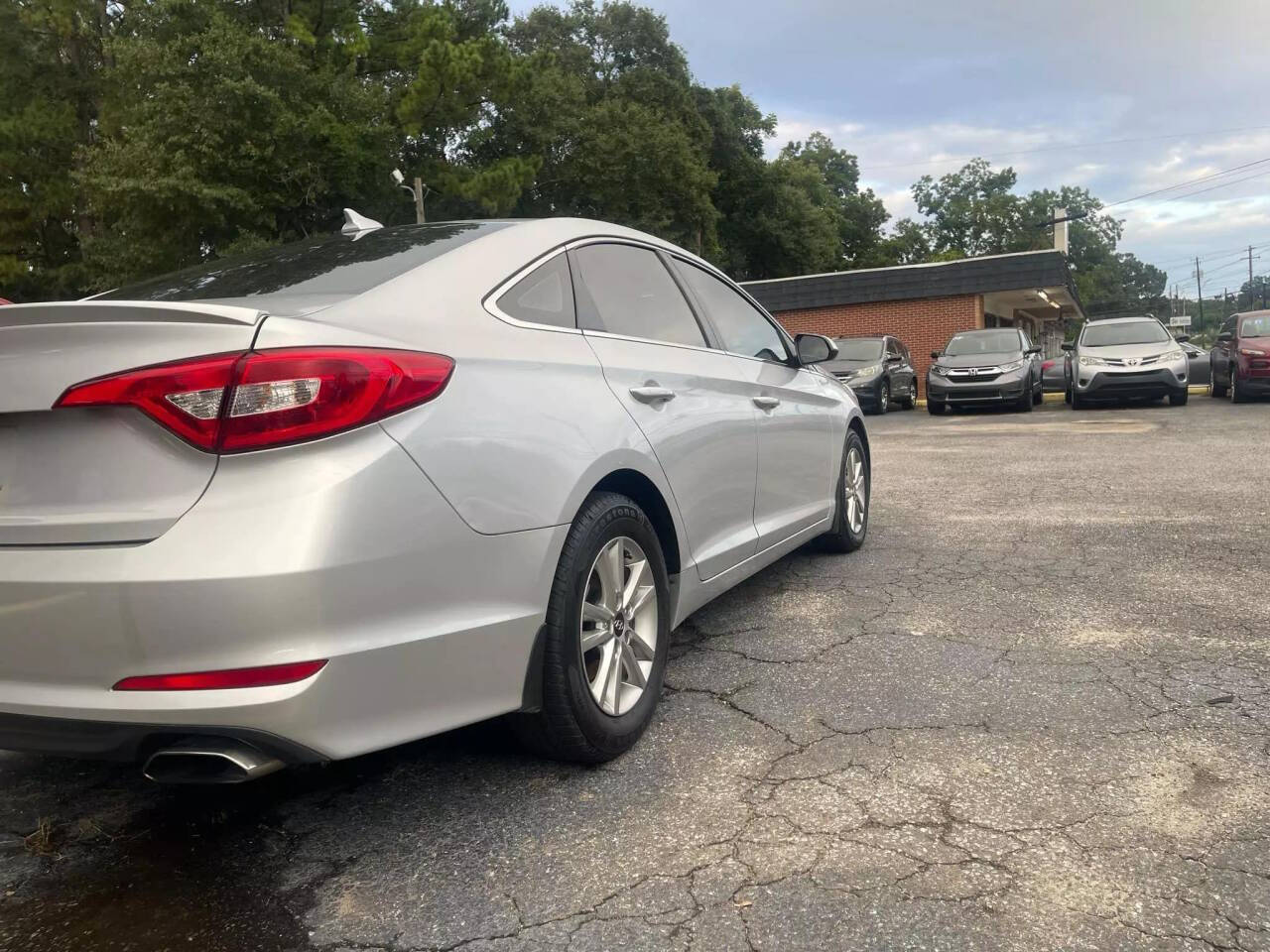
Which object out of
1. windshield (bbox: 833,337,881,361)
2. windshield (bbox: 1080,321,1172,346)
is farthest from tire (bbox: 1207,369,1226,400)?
windshield (bbox: 833,337,881,361)

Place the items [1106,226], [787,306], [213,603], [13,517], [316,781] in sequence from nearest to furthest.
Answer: [213,603] → [13,517] → [316,781] → [787,306] → [1106,226]

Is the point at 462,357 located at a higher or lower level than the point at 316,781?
higher

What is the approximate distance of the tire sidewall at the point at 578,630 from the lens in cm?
258

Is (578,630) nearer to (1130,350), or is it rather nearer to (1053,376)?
(1130,350)

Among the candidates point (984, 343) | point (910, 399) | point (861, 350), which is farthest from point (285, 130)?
point (984, 343)

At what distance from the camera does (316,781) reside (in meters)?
2.85

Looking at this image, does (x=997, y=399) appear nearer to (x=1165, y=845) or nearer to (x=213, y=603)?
(x=1165, y=845)

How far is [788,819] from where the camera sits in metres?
2.48

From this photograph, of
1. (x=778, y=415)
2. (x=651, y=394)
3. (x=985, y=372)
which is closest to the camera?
(x=651, y=394)

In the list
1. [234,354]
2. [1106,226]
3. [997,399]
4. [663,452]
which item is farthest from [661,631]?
[1106,226]

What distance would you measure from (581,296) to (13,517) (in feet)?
5.55

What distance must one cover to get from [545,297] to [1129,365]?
51.2 ft

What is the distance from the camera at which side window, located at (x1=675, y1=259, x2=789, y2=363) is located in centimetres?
410

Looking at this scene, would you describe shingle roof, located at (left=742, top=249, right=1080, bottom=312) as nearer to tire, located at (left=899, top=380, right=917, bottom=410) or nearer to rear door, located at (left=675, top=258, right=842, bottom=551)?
tire, located at (left=899, top=380, right=917, bottom=410)
